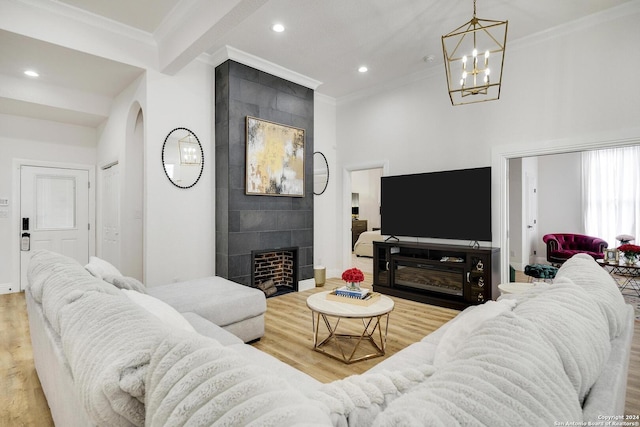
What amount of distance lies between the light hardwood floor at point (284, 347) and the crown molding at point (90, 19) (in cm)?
306

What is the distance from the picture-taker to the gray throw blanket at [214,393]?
594 mm

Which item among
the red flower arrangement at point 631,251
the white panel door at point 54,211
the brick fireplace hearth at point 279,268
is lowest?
the brick fireplace hearth at point 279,268

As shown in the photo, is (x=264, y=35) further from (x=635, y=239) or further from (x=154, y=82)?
(x=635, y=239)

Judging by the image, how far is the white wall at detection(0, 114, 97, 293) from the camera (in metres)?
A: 4.50

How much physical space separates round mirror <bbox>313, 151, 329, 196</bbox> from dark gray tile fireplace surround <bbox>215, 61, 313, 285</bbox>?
2.84 ft

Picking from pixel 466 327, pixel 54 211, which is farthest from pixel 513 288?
pixel 54 211

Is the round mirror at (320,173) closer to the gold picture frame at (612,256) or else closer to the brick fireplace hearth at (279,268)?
the brick fireplace hearth at (279,268)

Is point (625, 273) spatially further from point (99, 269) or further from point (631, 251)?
point (99, 269)

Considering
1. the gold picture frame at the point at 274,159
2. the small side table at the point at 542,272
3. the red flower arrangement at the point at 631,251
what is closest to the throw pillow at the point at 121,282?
the gold picture frame at the point at 274,159

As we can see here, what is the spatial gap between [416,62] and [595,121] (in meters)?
2.11

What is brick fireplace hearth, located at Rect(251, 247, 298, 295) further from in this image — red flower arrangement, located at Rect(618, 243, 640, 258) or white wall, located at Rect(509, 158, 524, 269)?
white wall, located at Rect(509, 158, 524, 269)

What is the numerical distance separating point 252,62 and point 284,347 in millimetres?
3432

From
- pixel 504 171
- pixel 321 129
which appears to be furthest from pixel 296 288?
pixel 504 171

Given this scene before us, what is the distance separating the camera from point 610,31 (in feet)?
10.5
